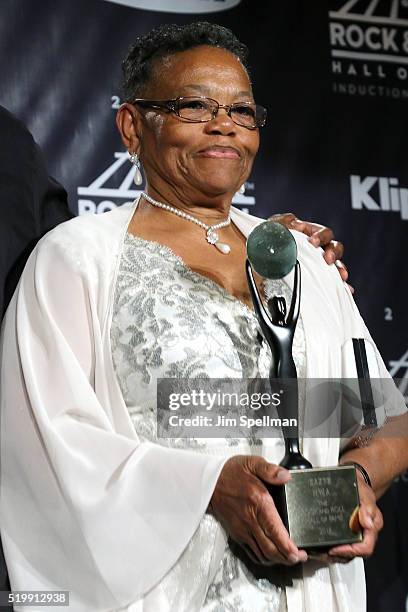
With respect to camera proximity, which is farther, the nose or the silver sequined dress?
the nose

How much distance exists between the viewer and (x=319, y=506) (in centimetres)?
143

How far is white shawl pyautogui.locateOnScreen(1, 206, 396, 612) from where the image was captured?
5.13ft

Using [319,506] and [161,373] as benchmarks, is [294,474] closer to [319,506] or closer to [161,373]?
[319,506]

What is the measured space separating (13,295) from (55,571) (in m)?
0.47

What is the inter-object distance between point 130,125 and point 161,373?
21.3 inches

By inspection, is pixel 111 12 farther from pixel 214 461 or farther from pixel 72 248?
pixel 214 461

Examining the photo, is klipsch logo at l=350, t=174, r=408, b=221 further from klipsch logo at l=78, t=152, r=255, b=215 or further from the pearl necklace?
the pearl necklace

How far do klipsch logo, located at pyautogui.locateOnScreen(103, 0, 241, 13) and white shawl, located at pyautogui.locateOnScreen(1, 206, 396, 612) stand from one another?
102 cm

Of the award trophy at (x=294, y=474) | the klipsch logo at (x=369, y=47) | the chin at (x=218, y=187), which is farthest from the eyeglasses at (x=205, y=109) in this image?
the klipsch logo at (x=369, y=47)

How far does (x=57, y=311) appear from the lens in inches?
67.3

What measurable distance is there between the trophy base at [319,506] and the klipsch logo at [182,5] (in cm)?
156

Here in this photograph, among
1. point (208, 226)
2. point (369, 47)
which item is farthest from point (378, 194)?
point (208, 226)

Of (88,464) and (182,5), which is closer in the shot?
(88,464)

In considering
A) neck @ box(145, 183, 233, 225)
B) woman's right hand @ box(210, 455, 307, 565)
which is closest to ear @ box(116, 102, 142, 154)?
neck @ box(145, 183, 233, 225)
